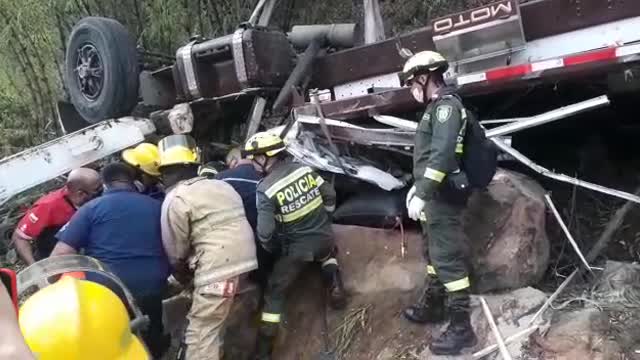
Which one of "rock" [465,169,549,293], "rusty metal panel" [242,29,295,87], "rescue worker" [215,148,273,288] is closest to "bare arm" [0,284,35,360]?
"rescue worker" [215,148,273,288]

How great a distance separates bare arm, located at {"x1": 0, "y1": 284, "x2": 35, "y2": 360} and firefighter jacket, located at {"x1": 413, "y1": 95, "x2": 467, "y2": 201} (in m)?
2.44

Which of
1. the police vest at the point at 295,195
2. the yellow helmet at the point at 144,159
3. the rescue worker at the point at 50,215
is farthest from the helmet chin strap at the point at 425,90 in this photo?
the rescue worker at the point at 50,215

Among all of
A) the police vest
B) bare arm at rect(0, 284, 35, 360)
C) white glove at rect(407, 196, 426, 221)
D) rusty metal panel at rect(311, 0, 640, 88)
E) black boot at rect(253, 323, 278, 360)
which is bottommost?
black boot at rect(253, 323, 278, 360)

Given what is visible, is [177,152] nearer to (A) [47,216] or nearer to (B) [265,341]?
(A) [47,216]

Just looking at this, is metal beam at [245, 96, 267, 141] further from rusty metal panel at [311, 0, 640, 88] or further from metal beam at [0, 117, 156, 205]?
metal beam at [0, 117, 156, 205]

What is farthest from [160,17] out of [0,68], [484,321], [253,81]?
[484,321]

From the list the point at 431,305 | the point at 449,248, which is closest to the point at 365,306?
the point at 431,305

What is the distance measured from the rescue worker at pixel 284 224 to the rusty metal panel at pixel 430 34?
1.00 metres

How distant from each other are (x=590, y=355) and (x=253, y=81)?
3072 mm

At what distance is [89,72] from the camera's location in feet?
18.8

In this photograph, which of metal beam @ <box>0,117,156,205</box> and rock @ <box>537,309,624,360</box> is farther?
metal beam @ <box>0,117,156,205</box>

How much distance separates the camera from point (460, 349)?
3.53 meters

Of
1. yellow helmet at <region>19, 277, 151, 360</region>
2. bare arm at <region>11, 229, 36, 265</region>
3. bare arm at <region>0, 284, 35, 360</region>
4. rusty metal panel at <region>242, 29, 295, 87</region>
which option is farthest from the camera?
rusty metal panel at <region>242, 29, 295, 87</region>

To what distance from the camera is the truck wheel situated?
5.52 meters
